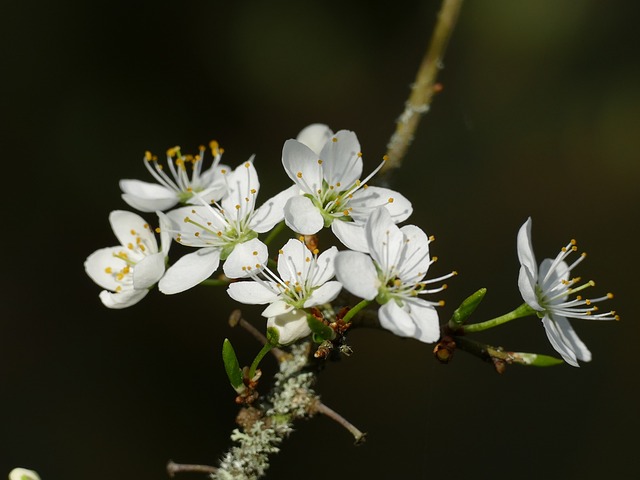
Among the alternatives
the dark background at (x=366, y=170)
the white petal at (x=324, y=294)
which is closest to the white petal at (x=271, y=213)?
the white petal at (x=324, y=294)

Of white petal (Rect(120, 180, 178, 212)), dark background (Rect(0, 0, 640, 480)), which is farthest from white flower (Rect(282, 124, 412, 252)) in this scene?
dark background (Rect(0, 0, 640, 480))

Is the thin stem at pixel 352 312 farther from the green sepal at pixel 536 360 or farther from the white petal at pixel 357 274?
the green sepal at pixel 536 360

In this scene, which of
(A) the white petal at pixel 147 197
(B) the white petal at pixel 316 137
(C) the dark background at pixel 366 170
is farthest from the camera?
(C) the dark background at pixel 366 170

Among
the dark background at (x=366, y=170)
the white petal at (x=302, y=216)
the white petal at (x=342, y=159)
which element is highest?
the white petal at (x=342, y=159)

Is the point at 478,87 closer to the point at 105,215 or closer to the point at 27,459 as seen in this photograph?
the point at 105,215

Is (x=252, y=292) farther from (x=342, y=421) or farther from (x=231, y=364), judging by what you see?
(x=342, y=421)

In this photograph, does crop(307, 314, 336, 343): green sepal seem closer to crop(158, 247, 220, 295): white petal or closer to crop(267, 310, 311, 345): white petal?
crop(267, 310, 311, 345): white petal

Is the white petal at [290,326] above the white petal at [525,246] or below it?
below
